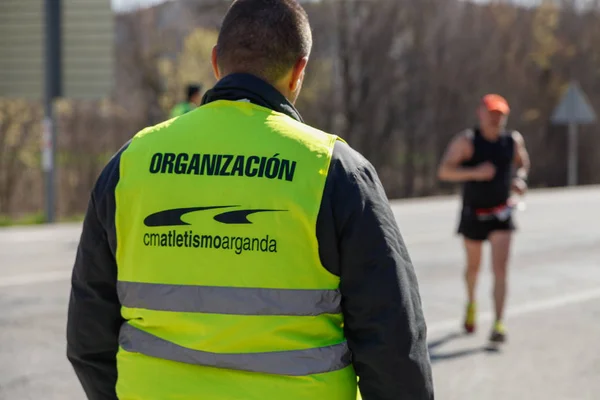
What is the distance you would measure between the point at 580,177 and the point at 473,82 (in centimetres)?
508

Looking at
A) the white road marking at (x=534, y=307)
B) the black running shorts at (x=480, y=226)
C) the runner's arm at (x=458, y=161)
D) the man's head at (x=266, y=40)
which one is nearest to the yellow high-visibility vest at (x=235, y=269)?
the man's head at (x=266, y=40)

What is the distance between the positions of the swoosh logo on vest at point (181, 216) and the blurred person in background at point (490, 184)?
17.8ft

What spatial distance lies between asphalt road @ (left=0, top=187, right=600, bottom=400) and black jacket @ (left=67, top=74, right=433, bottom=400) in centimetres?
386

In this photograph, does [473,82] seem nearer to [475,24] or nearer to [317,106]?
[475,24]

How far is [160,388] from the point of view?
7.23ft

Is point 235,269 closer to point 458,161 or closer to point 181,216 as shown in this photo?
point 181,216

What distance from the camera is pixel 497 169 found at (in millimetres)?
7605

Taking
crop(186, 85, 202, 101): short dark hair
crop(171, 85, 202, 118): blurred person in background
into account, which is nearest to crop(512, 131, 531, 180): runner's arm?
crop(171, 85, 202, 118): blurred person in background

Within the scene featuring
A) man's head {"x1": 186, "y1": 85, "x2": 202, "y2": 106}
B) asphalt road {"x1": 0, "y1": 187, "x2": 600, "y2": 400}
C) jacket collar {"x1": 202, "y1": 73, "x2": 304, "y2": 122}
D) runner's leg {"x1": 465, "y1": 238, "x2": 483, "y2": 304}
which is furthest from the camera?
man's head {"x1": 186, "y1": 85, "x2": 202, "y2": 106}

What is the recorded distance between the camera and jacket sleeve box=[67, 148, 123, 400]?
2.35 metres

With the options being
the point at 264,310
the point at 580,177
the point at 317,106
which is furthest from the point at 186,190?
the point at 580,177

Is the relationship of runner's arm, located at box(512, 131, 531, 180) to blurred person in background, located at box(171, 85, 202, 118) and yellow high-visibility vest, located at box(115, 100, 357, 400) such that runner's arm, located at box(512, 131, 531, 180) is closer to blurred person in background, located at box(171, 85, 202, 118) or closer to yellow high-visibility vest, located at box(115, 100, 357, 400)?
blurred person in background, located at box(171, 85, 202, 118)

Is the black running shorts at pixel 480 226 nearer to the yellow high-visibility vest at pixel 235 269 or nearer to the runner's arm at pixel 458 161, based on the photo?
the runner's arm at pixel 458 161

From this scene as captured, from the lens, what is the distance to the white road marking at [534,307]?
322 inches
